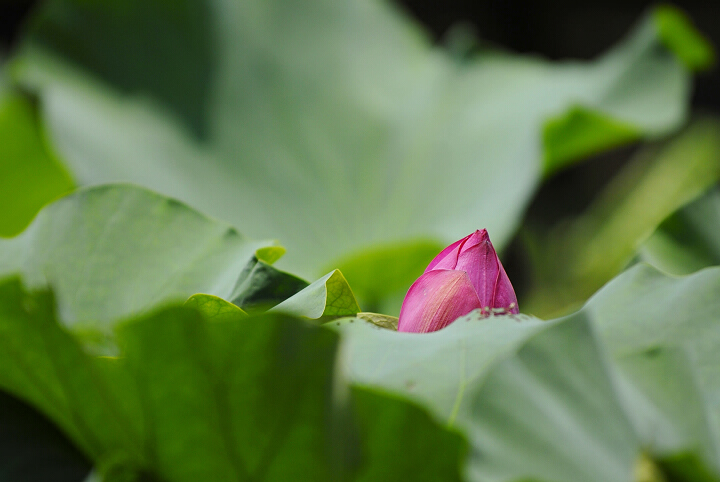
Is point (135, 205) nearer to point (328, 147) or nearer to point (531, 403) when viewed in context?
point (531, 403)

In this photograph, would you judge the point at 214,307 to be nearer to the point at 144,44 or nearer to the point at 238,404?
the point at 238,404

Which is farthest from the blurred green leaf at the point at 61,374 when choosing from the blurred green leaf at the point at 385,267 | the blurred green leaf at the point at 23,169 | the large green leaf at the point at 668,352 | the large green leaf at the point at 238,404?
the blurred green leaf at the point at 23,169

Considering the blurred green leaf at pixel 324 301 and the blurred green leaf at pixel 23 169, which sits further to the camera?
the blurred green leaf at pixel 23 169

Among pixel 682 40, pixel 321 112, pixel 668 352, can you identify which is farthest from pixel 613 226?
pixel 668 352

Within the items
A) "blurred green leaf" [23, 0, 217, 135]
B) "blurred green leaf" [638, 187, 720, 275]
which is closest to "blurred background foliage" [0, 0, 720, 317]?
"blurred green leaf" [23, 0, 217, 135]

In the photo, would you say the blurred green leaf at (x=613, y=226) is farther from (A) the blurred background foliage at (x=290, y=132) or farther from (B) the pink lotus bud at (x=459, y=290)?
(B) the pink lotus bud at (x=459, y=290)

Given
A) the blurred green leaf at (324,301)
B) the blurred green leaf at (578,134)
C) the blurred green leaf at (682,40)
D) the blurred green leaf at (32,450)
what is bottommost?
the blurred green leaf at (32,450)

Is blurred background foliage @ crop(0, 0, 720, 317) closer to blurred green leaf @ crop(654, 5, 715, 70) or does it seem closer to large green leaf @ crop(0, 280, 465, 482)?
blurred green leaf @ crop(654, 5, 715, 70)
